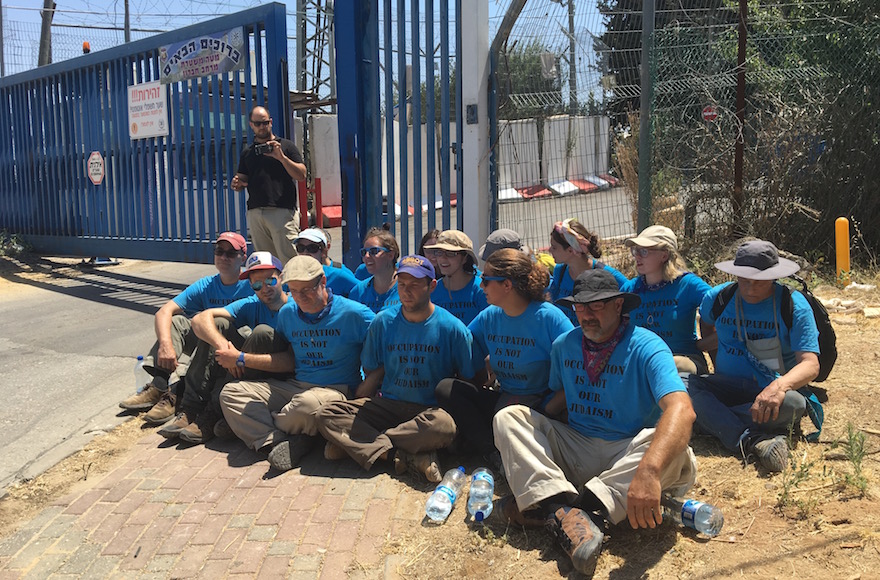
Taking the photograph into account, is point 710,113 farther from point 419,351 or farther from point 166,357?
point 166,357

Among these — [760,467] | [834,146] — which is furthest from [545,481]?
[834,146]

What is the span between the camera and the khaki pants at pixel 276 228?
7.70 metres

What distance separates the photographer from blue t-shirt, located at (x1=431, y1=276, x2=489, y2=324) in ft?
16.5

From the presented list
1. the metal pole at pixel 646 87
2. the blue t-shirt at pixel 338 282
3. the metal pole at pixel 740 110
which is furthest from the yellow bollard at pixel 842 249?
the blue t-shirt at pixel 338 282

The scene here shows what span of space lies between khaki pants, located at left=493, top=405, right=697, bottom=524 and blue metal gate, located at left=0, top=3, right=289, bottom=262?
18.7 feet

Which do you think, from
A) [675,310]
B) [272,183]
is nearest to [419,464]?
[675,310]

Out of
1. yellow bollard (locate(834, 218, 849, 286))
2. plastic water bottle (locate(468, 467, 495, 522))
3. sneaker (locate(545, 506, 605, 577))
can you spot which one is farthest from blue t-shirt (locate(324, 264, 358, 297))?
yellow bollard (locate(834, 218, 849, 286))

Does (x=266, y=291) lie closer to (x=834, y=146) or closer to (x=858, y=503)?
(x=858, y=503)

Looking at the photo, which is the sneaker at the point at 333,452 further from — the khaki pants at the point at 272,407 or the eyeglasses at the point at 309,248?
the eyeglasses at the point at 309,248

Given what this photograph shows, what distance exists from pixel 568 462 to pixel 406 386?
1183mm

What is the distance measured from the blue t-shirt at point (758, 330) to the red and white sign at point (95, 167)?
918cm

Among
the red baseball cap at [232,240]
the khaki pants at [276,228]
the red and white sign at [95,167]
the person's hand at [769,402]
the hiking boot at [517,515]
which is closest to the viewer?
the hiking boot at [517,515]

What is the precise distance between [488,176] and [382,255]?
218 cm

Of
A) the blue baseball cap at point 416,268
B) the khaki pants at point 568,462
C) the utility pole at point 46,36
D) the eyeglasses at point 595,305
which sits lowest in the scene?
the khaki pants at point 568,462
